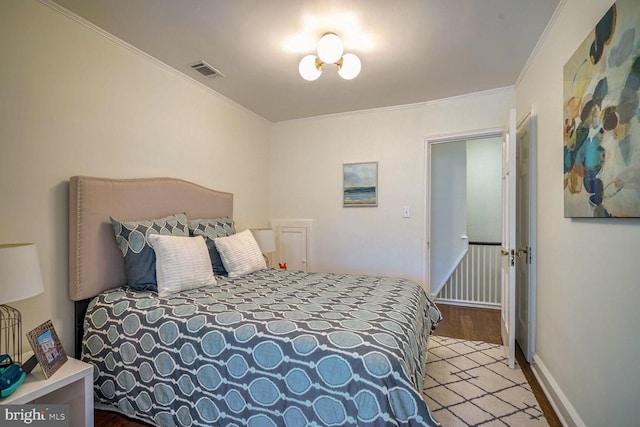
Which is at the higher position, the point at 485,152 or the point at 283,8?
the point at 283,8

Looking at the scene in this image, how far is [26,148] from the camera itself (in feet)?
5.55

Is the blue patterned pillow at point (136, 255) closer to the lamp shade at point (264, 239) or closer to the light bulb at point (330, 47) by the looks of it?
the lamp shade at point (264, 239)

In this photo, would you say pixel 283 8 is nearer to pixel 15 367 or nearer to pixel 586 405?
pixel 15 367

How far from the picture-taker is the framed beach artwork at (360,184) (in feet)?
11.9

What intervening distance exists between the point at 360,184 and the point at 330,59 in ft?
5.95

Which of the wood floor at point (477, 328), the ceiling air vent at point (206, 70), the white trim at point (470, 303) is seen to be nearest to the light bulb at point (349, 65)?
the ceiling air vent at point (206, 70)

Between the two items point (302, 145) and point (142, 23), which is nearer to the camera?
point (142, 23)

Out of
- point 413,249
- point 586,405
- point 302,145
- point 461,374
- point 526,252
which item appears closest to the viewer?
point 586,405

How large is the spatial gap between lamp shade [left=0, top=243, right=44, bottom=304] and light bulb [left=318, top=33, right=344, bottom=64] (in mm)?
1987

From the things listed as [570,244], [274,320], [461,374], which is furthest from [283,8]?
[461,374]

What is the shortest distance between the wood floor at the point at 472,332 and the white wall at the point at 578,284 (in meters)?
0.14

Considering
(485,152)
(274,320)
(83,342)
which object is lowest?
(83,342)

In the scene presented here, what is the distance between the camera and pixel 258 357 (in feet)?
4.47

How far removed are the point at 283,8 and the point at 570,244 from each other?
2.20 m
